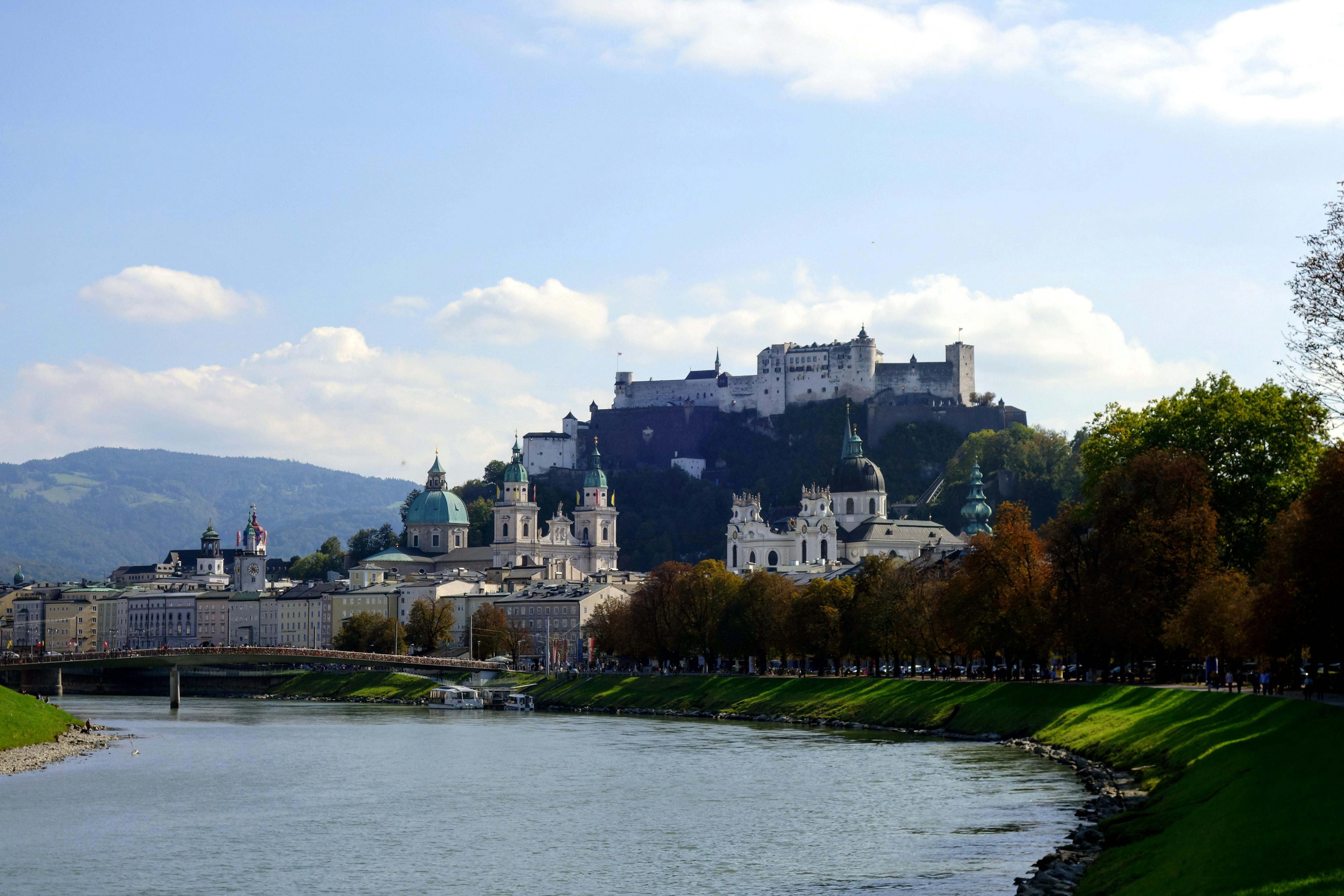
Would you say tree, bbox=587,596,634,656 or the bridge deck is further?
tree, bbox=587,596,634,656

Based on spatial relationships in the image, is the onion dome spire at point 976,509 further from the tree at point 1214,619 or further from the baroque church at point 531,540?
the tree at point 1214,619

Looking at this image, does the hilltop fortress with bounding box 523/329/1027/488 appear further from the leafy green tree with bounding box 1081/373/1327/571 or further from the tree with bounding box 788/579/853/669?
the leafy green tree with bounding box 1081/373/1327/571

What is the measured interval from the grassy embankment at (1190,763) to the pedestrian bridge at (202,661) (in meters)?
33.2

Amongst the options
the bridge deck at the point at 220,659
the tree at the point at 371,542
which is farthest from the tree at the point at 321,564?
the bridge deck at the point at 220,659

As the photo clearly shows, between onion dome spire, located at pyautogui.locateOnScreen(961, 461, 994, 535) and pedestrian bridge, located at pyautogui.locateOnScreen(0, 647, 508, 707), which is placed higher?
onion dome spire, located at pyautogui.locateOnScreen(961, 461, 994, 535)

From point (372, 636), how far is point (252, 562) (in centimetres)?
5194

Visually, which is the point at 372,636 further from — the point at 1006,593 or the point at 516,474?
the point at 1006,593

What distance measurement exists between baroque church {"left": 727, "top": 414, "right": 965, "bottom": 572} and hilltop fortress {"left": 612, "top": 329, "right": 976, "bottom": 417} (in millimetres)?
25368

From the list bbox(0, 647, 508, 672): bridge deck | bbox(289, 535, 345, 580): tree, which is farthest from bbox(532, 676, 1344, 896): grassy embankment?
bbox(289, 535, 345, 580): tree

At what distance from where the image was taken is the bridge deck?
289 feet

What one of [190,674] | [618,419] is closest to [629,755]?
[190,674]

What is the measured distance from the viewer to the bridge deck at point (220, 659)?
289 ft

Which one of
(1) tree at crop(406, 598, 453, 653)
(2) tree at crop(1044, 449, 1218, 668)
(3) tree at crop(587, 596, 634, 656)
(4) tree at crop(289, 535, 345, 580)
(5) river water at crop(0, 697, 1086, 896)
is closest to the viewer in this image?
(5) river water at crop(0, 697, 1086, 896)

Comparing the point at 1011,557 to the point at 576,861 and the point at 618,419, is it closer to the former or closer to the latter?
the point at 576,861
